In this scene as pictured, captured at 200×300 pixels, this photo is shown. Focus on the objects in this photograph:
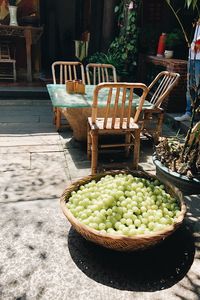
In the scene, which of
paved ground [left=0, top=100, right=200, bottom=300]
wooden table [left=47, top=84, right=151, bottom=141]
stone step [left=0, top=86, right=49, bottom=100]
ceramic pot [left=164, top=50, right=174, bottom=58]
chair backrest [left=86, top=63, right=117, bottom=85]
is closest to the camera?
paved ground [left=0, top=100, right=200, bottom=300]

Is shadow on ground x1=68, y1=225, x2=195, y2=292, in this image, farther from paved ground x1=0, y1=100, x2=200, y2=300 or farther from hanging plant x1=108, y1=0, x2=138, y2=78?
hanging plant x1=108, y1=0, x2=138, y2=78

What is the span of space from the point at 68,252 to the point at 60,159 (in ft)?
7.00

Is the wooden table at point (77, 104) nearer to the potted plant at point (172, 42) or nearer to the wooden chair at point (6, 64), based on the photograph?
the potted plant at point (172, 42)

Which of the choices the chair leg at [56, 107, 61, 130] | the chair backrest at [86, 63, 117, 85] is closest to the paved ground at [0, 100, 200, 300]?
the chair leg at [56, 107, 61, 130]

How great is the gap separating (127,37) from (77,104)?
157 inches

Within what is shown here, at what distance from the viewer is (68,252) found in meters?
2.05

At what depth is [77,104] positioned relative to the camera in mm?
3748

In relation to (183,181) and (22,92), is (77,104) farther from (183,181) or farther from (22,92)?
(22,92)

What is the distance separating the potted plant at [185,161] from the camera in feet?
9.50

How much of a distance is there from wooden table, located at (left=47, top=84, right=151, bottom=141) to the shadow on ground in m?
2.09

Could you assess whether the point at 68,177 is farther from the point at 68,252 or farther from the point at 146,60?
the point at 146,60

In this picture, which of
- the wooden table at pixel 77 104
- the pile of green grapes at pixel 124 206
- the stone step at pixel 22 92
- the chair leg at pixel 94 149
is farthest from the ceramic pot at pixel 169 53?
the pile of green grapes at pixel 124 206

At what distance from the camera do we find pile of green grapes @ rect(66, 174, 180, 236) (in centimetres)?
195

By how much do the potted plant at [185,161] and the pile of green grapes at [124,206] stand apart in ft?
1.80
